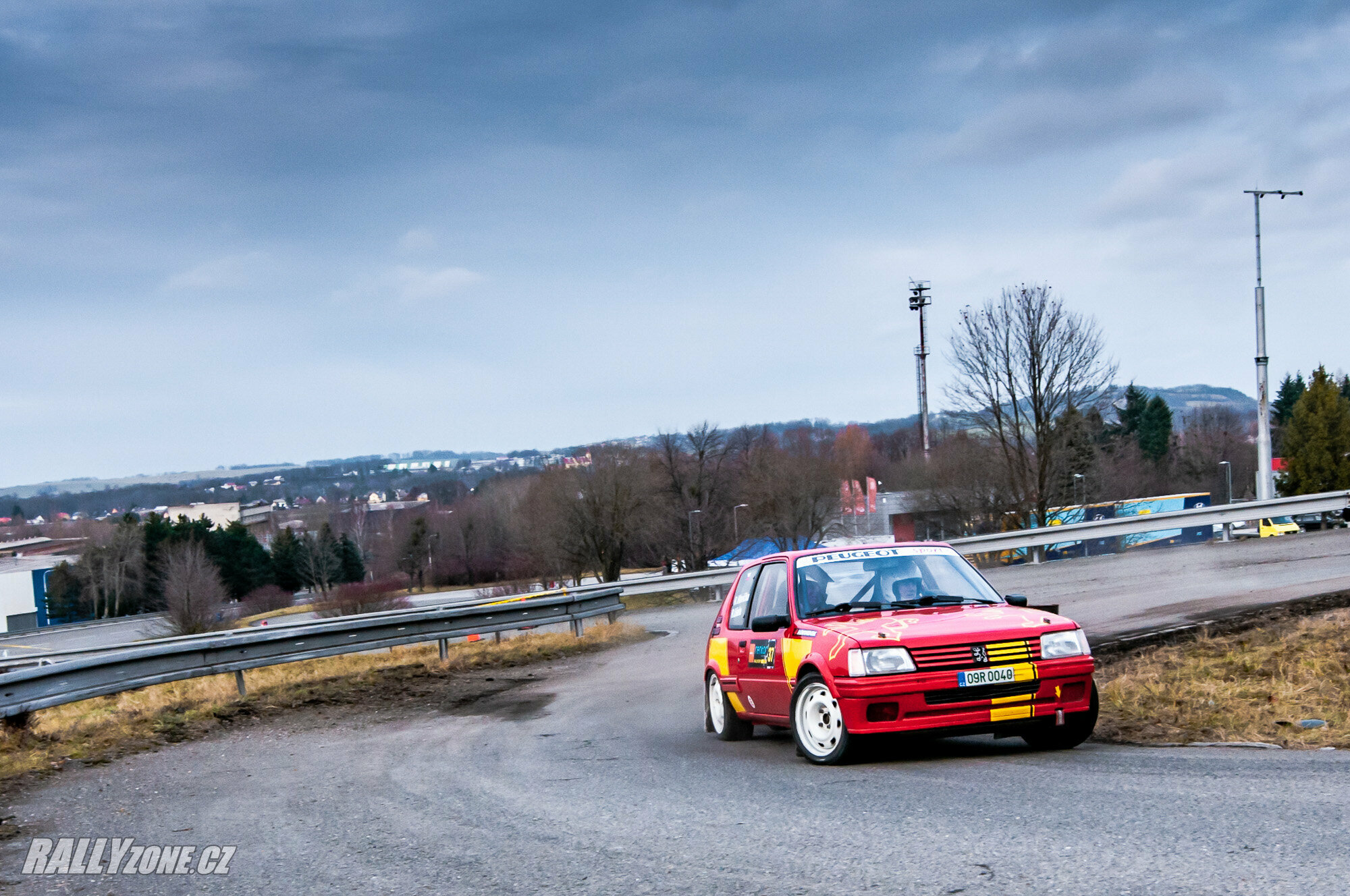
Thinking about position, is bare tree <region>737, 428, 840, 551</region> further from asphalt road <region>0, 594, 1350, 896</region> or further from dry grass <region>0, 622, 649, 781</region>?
asphalt road <region>0, 594, 1350, 896</region>

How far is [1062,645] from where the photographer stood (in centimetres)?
806

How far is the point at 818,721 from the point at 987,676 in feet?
4.08

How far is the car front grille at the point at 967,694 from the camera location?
7773 millimetres

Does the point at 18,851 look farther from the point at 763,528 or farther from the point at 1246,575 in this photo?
the point at 763,528

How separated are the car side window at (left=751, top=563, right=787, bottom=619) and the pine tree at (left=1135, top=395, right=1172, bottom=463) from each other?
123553 mm

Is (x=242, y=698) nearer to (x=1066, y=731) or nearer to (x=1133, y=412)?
(x=1066, y=731)

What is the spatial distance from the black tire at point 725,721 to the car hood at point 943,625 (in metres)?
1.67

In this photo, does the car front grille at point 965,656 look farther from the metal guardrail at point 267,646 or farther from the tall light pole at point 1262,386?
the tall light pole at point 1262,386

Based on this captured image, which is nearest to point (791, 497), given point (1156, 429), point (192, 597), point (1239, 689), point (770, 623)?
point (192, 597)

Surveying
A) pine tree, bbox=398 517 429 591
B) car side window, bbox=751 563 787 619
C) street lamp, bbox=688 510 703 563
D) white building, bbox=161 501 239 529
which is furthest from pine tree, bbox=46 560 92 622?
car side window, bbox=751 563 787 619

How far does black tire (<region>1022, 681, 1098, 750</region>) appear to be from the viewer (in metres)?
7.99

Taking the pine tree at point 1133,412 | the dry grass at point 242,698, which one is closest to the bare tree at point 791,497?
the pine tree at point 1133,412

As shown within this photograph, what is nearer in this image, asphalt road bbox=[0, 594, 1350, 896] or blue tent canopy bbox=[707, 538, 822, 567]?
asphalt road bbox=[0, 594, 1350, 896]

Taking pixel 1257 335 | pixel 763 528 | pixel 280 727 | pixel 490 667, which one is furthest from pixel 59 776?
pixel 763 528
